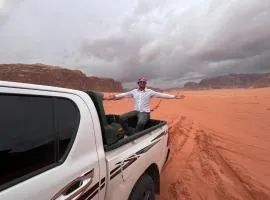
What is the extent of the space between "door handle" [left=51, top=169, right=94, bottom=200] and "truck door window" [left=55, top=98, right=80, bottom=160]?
8.9 inches

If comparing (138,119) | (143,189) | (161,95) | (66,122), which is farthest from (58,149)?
(161,95)

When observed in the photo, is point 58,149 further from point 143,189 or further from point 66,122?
point 143,189

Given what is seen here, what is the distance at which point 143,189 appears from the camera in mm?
3766

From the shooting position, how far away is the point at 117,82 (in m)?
184

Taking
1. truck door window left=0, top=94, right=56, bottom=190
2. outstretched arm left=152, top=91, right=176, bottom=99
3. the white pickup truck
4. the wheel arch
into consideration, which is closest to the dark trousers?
outstretched arm left=152, top=91, right=176, bottom=99

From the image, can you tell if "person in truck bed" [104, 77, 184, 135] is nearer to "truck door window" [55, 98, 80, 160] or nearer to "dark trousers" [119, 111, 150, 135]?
"dark trousers" [119, 111, 150, 135]

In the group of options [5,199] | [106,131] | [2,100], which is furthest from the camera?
[106,131]

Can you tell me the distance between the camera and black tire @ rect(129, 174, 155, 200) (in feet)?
11.6

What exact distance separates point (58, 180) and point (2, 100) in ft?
2.28

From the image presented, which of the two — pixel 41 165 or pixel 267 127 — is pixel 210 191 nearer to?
pixel 41 165

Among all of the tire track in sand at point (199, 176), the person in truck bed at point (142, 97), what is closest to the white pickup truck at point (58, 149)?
the tire track in sand at point (199, 176)

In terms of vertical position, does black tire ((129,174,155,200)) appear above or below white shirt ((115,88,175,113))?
below

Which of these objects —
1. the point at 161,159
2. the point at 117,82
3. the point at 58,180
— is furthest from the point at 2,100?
the point at 117,82

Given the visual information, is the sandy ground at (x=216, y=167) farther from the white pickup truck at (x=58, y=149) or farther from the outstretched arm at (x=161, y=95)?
the white pickup truck at (x=58, y=149)
